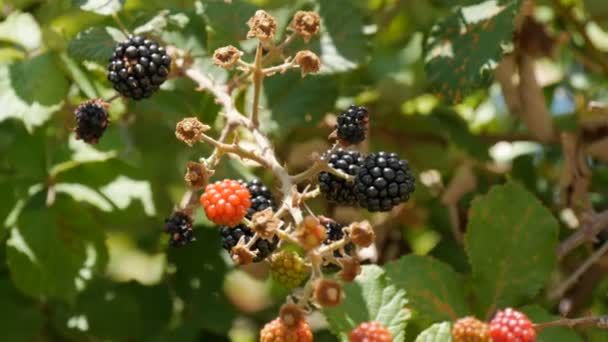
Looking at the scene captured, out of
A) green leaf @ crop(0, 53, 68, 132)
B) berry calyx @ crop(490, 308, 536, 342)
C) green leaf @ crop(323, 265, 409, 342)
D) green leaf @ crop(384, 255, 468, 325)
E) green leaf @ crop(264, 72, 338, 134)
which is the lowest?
green leaf @ crop(384, 255, 468, 325)

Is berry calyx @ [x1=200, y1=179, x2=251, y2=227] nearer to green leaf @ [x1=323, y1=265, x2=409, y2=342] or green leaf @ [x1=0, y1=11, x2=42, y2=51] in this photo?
green leaf @ [x1=323, y1=265, x2=409, y2=342]

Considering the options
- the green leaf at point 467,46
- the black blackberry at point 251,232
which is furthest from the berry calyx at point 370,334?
the green leaf at point 467,46

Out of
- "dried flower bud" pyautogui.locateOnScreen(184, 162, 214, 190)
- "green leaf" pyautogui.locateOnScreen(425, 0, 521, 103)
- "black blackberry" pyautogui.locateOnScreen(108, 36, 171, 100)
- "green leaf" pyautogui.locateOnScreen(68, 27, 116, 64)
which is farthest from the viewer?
"green leaf" pyautogui.locateOnScreen(425, 0, 521, 103)

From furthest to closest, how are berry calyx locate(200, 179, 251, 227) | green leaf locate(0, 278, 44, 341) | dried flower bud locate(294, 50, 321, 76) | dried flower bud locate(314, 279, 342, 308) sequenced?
1. green leaf locate(0, 278, 44, 341)
2. dried flower bud locate(294, 50, 321, 76)
3. berry calyx locate(200, 179, 251, 227)
4. dried flower bud locate(314, 279, 342, 308)

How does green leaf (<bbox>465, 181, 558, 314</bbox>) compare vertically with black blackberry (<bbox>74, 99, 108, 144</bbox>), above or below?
below

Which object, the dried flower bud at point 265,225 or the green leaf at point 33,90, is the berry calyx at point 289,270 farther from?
the green leaf at point 33,90

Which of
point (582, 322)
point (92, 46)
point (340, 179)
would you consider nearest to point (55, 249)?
point (92, 46)

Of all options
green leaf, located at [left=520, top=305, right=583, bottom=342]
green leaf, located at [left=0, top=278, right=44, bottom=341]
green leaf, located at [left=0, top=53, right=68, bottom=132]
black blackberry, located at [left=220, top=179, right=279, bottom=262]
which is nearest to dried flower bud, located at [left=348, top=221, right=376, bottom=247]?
black blackberry, located at [left=220, top=179, right=279, bottom=262]
